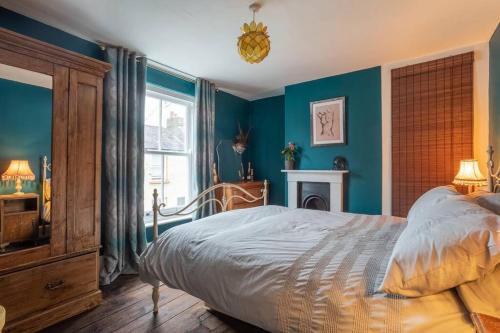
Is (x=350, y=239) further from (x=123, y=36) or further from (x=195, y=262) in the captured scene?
(x=123, y=36)

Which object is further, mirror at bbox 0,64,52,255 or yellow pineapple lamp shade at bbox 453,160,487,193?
yellow pineapple lamp shade at bbox 453,160,487,193

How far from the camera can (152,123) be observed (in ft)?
11.5

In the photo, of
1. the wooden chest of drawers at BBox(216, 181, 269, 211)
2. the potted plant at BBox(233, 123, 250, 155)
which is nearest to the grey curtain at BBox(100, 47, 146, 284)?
the wooden chest of drawers at BBox(216, 181, 269, 211)

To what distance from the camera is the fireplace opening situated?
153 inches

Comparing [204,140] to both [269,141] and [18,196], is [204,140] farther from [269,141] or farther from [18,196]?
[18,196]

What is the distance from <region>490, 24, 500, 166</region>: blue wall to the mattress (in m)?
1.54

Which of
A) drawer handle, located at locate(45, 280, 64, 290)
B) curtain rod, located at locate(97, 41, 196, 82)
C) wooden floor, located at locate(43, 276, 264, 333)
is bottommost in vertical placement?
wooden floor, located at locate(43, 276, 264, 333)

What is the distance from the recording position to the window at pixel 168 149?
3.45 metres

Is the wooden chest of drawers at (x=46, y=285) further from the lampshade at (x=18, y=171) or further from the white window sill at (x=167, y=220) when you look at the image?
the white window sill at (x=167, y=220)

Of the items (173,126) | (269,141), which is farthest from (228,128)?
(173,126)

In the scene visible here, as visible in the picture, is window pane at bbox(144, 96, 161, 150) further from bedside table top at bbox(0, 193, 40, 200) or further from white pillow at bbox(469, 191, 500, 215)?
white pillow at bbox(469, 191, 500, 215)

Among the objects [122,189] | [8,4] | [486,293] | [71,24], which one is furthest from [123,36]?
[486,293]

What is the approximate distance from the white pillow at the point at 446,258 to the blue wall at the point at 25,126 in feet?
7.80

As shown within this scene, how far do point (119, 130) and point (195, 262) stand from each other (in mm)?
2027
